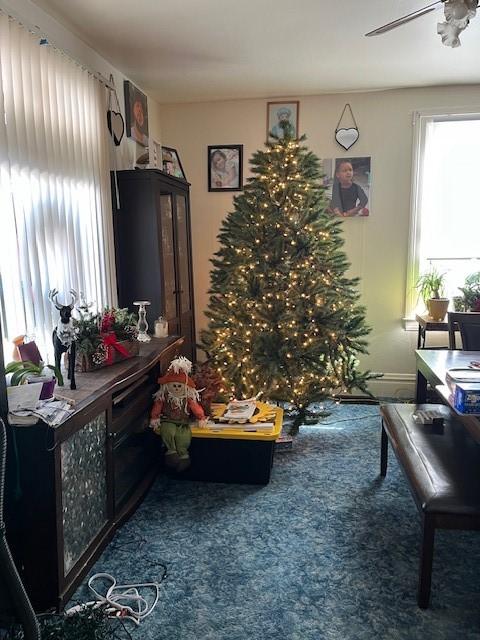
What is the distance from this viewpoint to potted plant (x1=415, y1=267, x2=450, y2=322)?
12.4ft

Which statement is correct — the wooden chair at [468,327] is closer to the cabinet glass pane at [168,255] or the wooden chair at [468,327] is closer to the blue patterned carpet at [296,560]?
the blue patterned carpet at [296,560]

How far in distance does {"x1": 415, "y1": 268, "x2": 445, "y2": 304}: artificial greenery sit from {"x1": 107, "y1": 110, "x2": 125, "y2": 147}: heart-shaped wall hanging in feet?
8.42

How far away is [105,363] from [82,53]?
1.80 meters

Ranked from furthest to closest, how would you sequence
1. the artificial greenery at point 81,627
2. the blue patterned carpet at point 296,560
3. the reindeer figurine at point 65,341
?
the reindeer figurine at point 65,341, the blue patterned carpet at point 296,560, the artificial greenery at point 81,627

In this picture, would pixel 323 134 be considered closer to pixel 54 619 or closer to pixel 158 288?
pixel 158 288

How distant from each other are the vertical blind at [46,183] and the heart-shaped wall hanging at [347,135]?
1932mm

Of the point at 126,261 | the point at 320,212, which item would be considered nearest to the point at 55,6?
the point at 126,261

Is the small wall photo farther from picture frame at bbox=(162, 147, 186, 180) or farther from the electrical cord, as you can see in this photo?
the electrical cord

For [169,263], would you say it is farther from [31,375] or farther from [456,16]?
[456,16]

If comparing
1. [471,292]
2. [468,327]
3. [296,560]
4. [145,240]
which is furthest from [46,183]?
[471,292]

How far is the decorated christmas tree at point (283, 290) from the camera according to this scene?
10.2 feet

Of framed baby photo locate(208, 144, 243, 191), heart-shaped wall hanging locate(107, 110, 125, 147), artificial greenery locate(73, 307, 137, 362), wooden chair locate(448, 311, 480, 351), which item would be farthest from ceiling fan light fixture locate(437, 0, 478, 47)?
framed baby photo locate(208, 144, 243, 191)

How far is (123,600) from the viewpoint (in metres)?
1.84

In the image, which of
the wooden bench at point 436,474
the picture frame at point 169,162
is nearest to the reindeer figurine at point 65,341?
the wooden bench at point 436,474
